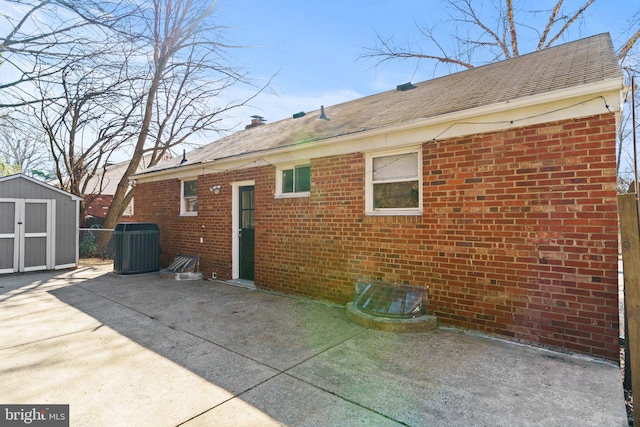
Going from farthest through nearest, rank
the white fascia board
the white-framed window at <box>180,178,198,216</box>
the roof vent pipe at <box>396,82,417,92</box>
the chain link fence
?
the chain link fence → the white-framed window at <box>180,178,198,216</box> → the roof vent pipe at <box>396,82,417,92</box> → the white fascia board

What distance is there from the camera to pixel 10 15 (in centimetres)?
598

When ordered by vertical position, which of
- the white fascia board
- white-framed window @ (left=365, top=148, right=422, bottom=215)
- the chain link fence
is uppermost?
the white fascia board

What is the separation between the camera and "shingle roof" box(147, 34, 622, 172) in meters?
4.09

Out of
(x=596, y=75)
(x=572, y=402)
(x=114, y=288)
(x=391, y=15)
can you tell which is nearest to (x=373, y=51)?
(x=391, y=15)

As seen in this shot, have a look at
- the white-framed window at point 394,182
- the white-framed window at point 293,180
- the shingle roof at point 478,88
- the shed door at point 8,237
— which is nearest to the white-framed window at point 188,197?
the shingle roof at point 478,88

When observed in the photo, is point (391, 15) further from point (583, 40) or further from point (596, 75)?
point (596, 75)

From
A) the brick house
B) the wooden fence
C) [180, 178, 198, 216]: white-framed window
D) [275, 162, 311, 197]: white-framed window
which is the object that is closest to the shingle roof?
the brick house

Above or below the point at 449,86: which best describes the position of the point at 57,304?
below

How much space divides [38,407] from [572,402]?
168 inches

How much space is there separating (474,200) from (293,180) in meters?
3.53

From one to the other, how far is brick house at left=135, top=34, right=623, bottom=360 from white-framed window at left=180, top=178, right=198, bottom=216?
254 centimetres

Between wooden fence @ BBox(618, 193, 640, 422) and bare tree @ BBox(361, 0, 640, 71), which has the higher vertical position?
bare tree @ BBox(361, 0, 640, 71)

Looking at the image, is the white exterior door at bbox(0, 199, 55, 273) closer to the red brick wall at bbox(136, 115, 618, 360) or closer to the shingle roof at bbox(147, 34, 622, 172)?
the shingle roof at bbox(147, 34, 622, 172)

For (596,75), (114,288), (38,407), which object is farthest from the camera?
(114,288)
